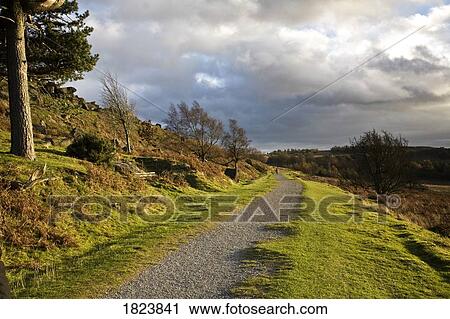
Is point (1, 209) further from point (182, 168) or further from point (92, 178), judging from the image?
point (182, 168)

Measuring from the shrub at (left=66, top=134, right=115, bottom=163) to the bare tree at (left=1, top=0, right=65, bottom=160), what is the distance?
4559mm

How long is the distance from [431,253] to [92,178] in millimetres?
13695

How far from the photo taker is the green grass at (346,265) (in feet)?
25.9

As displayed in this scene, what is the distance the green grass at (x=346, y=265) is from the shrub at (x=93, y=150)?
11.0 m

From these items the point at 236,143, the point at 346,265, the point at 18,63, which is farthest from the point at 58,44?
the point at 236,143

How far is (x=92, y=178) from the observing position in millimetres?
17062

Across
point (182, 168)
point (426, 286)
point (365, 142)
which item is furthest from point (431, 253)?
point (365, 142)

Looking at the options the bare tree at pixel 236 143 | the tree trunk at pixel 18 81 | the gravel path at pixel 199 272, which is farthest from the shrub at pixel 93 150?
the bare tree at pixel 236 143

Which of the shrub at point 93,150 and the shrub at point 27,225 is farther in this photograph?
the shrub at point 93,150

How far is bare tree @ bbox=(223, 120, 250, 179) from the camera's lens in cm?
7038
